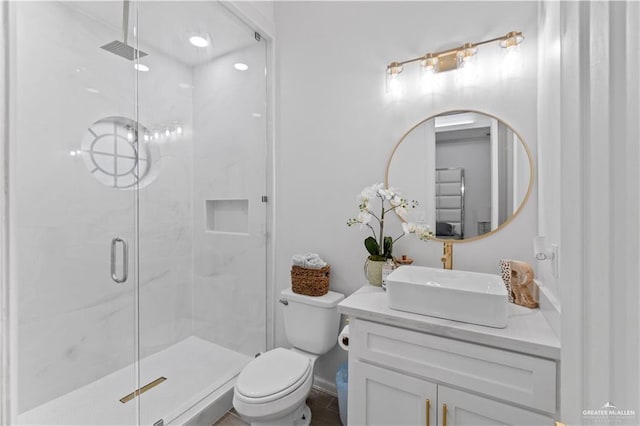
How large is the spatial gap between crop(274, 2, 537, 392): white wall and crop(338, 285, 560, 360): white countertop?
390mm

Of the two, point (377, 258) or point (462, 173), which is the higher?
point (462, 173)

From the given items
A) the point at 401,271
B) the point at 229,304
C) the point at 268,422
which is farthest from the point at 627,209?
the point at 229,304

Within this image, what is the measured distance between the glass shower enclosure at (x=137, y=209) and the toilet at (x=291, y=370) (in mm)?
453

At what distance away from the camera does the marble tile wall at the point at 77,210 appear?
1.60 meters

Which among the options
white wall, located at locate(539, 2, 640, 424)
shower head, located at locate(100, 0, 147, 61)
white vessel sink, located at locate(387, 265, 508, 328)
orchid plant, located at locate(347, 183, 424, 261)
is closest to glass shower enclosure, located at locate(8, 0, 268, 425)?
shower head, located at locate(100, 0, 147, 61)

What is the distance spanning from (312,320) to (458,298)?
93 cm

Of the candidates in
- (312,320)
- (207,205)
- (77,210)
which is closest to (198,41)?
(207,205)

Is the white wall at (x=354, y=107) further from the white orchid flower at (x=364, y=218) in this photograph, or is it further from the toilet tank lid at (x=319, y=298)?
the white orchid flower at (x=364, y=218)

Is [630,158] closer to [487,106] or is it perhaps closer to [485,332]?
[485,332]

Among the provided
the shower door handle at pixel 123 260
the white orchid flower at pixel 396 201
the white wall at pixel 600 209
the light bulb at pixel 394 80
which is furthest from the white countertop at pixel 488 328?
the shower door handle at pixel 123 260

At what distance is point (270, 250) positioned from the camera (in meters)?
2.20

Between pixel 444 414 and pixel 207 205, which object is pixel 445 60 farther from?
pixel 207 205

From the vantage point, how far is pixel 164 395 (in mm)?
1779

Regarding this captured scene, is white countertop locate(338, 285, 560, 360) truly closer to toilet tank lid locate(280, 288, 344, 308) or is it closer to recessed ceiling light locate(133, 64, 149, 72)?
toilet tank lid locate(280, 288, 344, 308)
